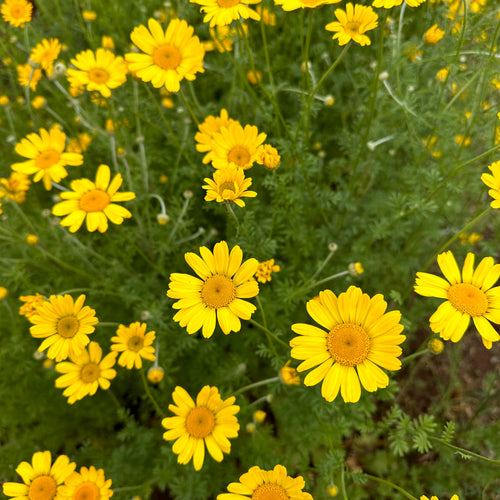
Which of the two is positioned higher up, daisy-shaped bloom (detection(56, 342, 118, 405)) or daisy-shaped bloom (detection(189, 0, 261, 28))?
daisy-shaped bloom (detection(189, 0, 261, 28))

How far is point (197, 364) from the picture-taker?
2.97 meters

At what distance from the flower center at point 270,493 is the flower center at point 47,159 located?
6.94ft

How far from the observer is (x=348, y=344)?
66.6 inches

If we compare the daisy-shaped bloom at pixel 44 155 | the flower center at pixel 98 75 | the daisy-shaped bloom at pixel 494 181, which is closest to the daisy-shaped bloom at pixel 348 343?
the daisy-shaped bloom at pixel 494 181

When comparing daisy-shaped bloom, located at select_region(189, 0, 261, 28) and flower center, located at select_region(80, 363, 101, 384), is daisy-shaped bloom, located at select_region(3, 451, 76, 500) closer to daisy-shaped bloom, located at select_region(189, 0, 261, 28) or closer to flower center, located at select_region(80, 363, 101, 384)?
flower center, located at select_region(80, 363, 101, 384)

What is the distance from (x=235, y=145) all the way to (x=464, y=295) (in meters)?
1.44

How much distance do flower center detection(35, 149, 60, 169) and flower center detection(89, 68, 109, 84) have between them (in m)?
0.52

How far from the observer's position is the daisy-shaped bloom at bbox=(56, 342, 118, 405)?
221cm

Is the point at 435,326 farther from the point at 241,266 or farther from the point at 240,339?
the point at 240,339

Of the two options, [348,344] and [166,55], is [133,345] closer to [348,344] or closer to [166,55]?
[348,344]

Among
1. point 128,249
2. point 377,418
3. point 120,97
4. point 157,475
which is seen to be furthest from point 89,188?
point 377,418

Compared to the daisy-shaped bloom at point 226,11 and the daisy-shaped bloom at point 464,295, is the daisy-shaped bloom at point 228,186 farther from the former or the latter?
the daisy-shaped bloom at point 464,295

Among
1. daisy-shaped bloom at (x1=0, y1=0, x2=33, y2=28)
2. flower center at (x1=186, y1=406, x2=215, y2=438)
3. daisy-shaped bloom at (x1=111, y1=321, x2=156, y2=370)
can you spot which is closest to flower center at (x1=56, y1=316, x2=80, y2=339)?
daisy-shaped bloom at (x1=111, y1=321, x2=156, y2=370)

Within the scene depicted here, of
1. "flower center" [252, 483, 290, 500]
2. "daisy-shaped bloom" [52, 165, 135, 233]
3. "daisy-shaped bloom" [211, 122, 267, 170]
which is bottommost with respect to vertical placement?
"flower center" [252, 483, 290, 500]
